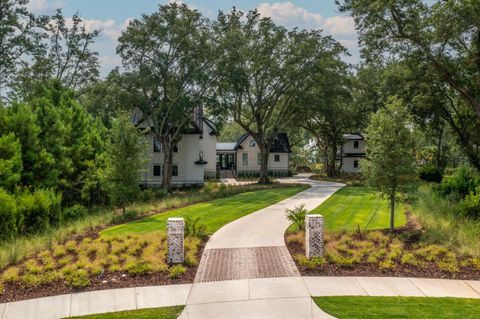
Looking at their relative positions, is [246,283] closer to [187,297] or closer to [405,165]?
[187,297]

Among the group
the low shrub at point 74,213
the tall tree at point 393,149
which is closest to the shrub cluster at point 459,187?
the tall tree at point 393,149

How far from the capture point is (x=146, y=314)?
746 cm

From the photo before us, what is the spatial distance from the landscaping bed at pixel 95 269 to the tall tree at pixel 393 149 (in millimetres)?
7005

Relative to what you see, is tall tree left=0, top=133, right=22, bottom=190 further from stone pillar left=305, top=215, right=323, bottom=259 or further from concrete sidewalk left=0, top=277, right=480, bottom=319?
stone pillar left=305, top=215, right=323, bottom=259

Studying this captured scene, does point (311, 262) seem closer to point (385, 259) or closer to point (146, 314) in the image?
point (385, 259)

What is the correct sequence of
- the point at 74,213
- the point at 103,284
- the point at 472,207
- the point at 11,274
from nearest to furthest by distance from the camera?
1. the point at 103,284
2. the point at 11,274
3. the point at 472,207
4. the point at 74,213

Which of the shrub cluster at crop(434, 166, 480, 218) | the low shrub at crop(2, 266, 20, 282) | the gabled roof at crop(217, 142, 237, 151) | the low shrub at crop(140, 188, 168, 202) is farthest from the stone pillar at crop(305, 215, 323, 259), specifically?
the gabled roof at crop(217, 142, 237, 151)

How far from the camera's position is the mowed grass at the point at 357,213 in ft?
49.5

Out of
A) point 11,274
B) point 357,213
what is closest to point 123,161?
point 11,274

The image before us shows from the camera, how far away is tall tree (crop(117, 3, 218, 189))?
26.5 meters

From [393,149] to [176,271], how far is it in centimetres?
851

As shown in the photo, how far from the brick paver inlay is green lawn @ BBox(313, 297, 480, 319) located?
1.95 metres

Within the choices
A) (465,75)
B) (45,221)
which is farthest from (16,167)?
(465,75)

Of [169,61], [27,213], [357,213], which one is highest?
[169,61]
